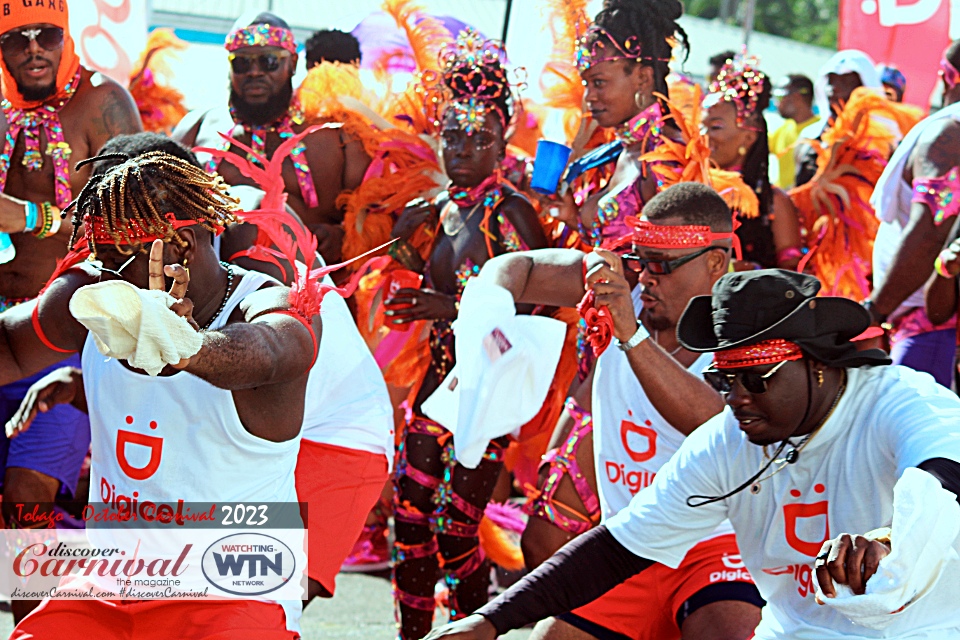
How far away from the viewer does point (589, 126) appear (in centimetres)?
530

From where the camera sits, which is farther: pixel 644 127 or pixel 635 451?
pixel 644 127

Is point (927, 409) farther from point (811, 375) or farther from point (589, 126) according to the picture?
point (589, 126)

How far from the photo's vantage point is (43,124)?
4660mm

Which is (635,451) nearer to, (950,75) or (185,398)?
(185,398)

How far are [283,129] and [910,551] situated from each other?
12.9ft

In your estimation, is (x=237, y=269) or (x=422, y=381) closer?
(x=237, y=269)

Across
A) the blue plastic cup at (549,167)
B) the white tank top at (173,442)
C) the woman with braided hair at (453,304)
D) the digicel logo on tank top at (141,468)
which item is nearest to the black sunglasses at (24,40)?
the woman with braided hair at (453,304)

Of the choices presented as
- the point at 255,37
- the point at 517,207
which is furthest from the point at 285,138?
the point at 517,207

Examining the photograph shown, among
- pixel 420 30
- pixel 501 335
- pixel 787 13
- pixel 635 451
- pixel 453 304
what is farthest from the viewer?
pixel 787 13

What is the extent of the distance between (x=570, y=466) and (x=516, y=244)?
1.16 metres

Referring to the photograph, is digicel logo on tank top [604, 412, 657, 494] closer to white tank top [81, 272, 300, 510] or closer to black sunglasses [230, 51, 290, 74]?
white tank top [81, 272, 300, 510]

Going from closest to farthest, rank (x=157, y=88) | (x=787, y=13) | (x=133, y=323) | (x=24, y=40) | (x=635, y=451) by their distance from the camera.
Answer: (x=133, y=323) < (x=635, y=451) < (x=24, y=40) < (x=157, y=88) < (x=787, y=13)

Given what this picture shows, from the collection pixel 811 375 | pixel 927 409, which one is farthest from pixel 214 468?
pixel 927 409

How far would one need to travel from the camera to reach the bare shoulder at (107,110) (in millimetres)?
4645
